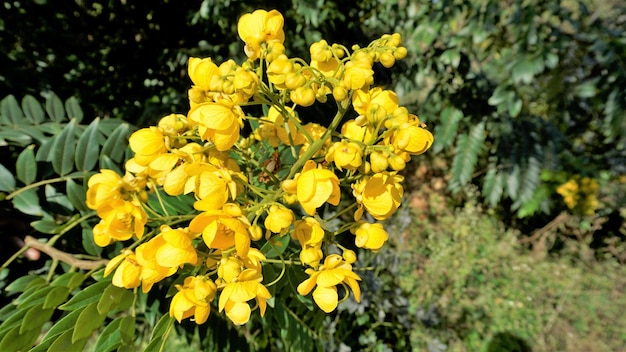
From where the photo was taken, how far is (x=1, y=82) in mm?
1710

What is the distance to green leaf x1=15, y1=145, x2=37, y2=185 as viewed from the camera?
1181 millimetres

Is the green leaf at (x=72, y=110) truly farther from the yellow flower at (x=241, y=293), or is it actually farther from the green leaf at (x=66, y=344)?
the yellow flower at (x=241, y=293)

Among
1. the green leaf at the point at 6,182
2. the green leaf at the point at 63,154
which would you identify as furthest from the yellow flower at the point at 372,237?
the green leaf at the point at 6,182

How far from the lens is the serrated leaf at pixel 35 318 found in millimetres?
867

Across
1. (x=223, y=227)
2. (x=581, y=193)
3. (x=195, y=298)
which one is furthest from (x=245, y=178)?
(x=581, y=193)

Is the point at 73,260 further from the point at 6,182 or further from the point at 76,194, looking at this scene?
the point at 6,182

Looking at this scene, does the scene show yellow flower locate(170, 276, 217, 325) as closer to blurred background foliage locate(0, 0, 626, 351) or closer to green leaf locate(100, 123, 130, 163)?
blurred background foliage locate(0, 0, 626, 351)

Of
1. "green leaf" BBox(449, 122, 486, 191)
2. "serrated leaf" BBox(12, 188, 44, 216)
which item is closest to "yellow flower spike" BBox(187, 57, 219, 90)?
"serrated leaf" BBox(12, 188, 44, 216)

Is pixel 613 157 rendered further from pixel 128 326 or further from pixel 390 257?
pixel 128 326

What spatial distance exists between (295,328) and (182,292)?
1.83 feet

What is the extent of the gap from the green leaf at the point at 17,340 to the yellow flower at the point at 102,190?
0.97 ft

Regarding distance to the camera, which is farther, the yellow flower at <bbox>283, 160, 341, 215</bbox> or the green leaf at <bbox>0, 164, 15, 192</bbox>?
the green leaf at <bbox>0, 164, 15, 192</bbox>

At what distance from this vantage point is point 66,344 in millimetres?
807

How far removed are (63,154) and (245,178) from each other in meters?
0.71
